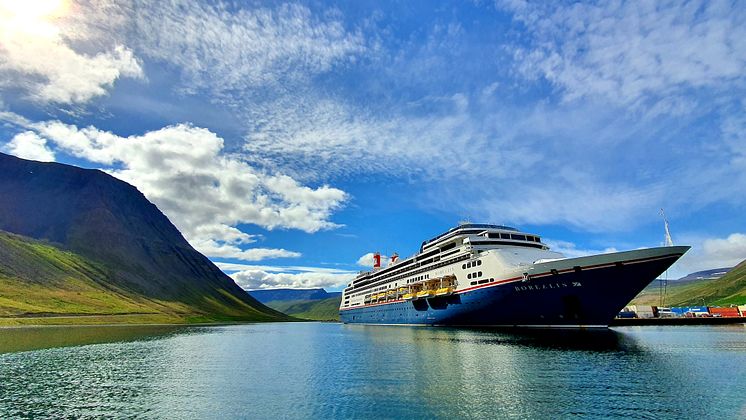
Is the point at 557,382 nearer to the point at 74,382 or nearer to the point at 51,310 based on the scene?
the point at 74,382

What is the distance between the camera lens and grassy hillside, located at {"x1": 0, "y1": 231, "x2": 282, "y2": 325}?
132 metres

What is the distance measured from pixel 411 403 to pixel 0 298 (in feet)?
536

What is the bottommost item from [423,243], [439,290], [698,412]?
[698,412]

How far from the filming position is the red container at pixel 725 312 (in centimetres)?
11987

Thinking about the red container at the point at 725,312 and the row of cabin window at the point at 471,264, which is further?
the red container at the point at 725,312

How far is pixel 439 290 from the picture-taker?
8238 cm

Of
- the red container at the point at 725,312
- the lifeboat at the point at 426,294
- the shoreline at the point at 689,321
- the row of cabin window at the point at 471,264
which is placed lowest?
the shoreline at the point at 689,321

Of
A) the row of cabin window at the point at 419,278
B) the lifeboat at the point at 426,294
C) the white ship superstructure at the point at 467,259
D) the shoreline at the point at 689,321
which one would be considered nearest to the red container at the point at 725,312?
the shoreline at the point at 689,321

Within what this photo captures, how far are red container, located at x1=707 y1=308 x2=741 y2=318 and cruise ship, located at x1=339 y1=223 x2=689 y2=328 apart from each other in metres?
83.1

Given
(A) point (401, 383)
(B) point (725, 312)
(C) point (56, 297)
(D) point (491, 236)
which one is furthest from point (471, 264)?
(C) point (56, 297)

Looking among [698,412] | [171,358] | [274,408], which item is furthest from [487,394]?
[171,358]

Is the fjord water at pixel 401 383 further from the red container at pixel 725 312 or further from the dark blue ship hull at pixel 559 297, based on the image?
the red container at pixel 725 312

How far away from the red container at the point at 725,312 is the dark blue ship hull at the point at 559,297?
8931 cm

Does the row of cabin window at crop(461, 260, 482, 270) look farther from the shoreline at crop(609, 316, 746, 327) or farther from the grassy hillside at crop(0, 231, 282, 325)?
the grassy hillside at crop(0, 231, 282, 325)
